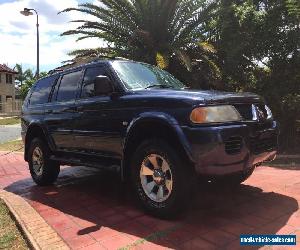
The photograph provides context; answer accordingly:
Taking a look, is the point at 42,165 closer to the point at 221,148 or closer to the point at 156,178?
the point at 156,178

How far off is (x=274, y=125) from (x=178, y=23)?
395 inches

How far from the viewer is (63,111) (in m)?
5.93

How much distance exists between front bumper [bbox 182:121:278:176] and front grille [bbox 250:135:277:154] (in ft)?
0.07

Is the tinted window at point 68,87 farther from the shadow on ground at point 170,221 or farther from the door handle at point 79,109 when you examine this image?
the shadow on ground at point 170,221

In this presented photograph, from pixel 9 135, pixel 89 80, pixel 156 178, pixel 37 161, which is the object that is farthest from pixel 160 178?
pixel 9 135

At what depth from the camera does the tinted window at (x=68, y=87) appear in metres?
5.88

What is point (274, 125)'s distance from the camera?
4.66 metres

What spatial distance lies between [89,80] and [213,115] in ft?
7.72

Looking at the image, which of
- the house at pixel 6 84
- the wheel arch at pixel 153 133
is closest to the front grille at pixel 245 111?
the wheel arch at pixel 153 133

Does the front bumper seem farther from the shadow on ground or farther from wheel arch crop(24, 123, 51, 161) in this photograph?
wheel arch crop(24, 123, 51, 161)

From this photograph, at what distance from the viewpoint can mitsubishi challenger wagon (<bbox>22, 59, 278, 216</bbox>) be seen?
3883mm

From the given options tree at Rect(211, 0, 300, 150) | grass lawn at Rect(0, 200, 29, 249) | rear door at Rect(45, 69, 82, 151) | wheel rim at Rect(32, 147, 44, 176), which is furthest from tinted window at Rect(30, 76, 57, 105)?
tree at Rect(211, 0, 300, 150)

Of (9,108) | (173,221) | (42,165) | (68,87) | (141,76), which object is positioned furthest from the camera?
(9,108)

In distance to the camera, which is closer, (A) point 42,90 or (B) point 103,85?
(B) point 103,85
